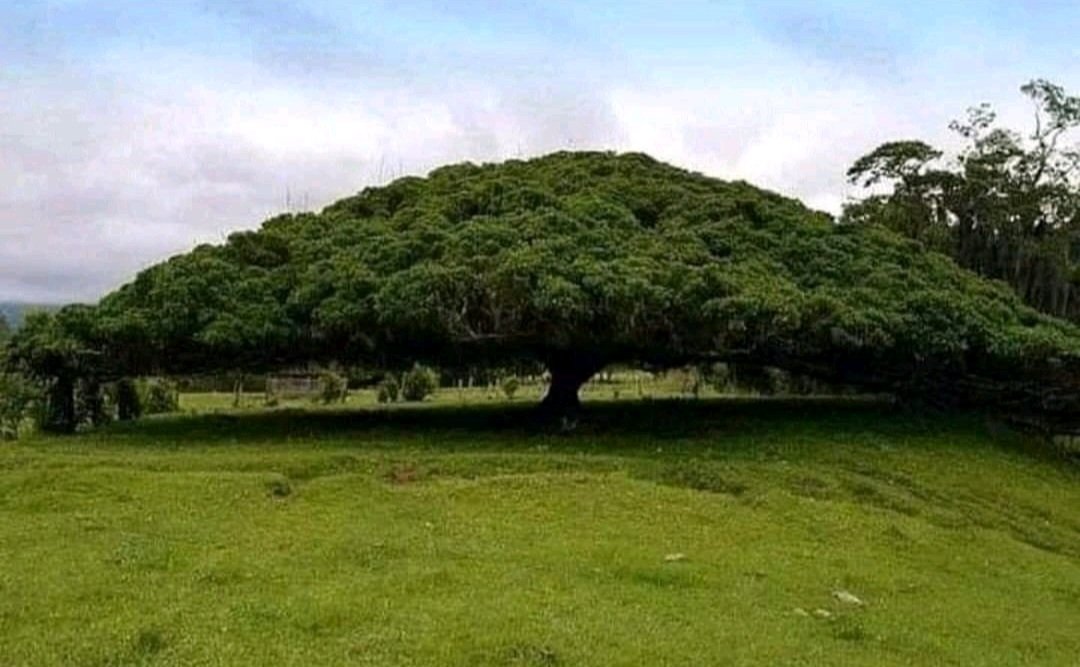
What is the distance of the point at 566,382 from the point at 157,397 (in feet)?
47.5

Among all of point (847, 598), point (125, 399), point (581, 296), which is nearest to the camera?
point (847, 598)

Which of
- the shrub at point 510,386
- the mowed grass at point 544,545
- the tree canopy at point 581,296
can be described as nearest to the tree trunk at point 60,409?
the tree canopy at point 581,296

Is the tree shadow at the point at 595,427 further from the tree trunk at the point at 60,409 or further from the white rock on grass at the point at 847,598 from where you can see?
the white rock on grass at the point at 847,598

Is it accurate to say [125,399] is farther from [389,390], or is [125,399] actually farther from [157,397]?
[389,390]

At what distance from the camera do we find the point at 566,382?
28266 millimetres

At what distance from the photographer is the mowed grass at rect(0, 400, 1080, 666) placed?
38.2ft

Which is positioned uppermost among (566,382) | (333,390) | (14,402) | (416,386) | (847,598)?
(566,382)

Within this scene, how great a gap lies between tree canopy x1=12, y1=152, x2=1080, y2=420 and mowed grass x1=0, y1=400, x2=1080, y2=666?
1.74 metres

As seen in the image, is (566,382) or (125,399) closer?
(566,382)

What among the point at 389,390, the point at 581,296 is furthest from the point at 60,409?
the point at 389,390

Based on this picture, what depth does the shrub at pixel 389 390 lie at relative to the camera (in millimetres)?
46000

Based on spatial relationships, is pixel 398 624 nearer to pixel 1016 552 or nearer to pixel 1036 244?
pixel 1016 552

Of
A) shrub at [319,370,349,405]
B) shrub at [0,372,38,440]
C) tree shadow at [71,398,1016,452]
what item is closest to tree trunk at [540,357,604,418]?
tree shadow at [71,398,1016,452]

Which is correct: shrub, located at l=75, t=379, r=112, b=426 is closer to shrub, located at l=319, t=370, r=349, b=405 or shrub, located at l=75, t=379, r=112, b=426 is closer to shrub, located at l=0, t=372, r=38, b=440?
shrub, located at l=0, t=372, r=38, b=440
